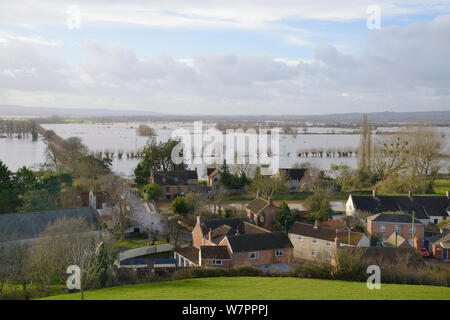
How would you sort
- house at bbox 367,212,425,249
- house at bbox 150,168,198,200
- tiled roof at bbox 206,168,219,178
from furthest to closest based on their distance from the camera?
tiled roof at bbox 206,168,219,178
house at bbox 150,168,198,200
house at bbox 367,212,425,249

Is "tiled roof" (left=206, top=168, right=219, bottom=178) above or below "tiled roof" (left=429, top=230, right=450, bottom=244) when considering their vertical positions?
above

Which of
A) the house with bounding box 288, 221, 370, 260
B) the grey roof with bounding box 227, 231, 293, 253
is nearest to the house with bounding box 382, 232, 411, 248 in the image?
the house with bounding box 288, 221, 370, 260

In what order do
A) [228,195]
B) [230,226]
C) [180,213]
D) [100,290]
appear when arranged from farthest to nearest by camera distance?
[228,195]
[180,213]
[230,226]
[100,290]

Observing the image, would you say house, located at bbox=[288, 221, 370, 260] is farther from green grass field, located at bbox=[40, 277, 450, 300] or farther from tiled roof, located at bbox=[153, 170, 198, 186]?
tiled roof, located at bbox=[153, 170, 198, 186]
